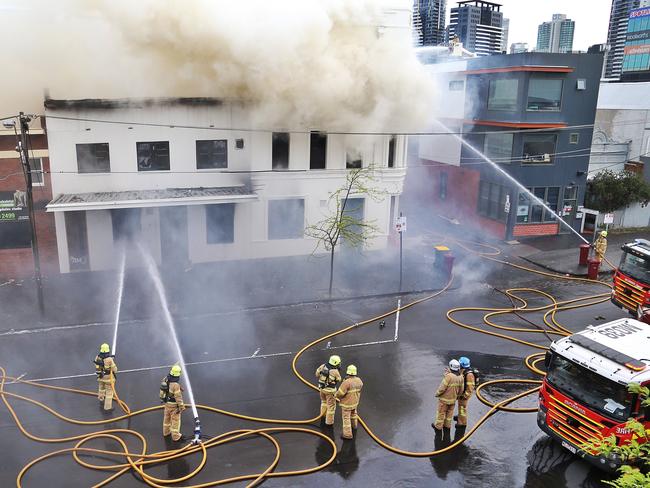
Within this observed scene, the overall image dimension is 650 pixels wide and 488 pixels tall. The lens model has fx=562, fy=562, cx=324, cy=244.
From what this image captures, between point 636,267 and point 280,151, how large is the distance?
36.5ft

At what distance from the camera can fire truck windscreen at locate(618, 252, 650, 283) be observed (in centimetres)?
1380

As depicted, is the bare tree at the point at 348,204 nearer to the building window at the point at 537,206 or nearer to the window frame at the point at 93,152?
the building window at the point at 537,206

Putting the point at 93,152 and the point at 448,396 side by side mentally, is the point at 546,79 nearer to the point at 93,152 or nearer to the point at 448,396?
the point at 448,396

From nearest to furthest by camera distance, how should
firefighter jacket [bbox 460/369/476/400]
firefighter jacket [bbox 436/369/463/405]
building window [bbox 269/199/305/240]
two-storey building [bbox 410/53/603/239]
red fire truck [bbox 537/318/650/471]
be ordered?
red fire truck [bbox 537/318/650/471] < firefighter jacket [bbox 436/369/463/405] < firefighter jacket [bbox 460/369/476/400] < building window [bbox 269/199/305/240] < two-storey building [bbox 410/53/603/239]

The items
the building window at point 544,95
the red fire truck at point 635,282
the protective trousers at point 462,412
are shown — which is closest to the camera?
the protective trousers at point 462,412

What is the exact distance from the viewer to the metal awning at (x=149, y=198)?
52.3ft

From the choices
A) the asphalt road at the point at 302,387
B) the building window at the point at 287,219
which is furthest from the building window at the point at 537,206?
the building window at the point at 287,219

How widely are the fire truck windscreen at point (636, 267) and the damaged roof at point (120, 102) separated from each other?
12540 mm

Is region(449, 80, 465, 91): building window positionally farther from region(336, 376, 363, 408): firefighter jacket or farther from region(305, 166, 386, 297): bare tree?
region(336, 376, 363, 408): firefighter jacket

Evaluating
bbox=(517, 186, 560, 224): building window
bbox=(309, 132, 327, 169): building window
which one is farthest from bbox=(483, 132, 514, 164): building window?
bbox=(309, 132, 327, 169): building window

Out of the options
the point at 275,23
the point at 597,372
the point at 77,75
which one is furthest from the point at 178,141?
the point at 597,372

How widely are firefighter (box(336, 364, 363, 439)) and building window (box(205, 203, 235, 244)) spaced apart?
1073 centimetres

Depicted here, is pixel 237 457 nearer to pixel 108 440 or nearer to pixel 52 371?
pixel 108 440

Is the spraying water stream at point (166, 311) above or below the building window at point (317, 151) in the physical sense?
below
